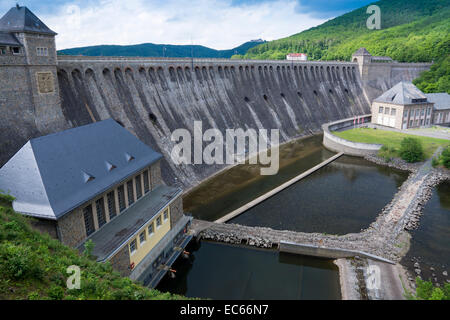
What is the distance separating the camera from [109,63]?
41.8 m

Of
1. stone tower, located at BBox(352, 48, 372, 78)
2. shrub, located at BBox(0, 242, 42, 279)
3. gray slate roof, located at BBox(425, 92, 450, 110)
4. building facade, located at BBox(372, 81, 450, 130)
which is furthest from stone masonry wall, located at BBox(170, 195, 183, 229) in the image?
stone tower, located at BBox(352, 48, 372, 78)

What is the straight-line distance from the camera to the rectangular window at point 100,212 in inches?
880

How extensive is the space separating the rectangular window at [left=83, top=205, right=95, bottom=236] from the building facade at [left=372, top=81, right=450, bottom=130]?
65.2m

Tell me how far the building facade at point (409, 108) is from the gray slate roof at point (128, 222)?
189 feet

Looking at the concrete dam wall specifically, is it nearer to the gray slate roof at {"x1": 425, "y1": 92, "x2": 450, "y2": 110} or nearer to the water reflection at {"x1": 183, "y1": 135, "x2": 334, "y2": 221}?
the water reflection at {"x1": 183, "y1": 135, "x2": 334, "y2": 221}

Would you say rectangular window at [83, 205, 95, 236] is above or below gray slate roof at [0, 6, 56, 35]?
below

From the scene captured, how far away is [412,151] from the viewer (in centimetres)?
5178

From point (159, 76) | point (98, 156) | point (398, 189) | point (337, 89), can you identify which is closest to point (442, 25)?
point (337, 89)

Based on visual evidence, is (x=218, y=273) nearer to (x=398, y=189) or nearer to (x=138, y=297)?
(x=138, y=297)

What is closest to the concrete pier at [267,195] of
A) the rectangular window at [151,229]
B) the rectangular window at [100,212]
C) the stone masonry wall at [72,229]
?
the rectangular window at [151,229]

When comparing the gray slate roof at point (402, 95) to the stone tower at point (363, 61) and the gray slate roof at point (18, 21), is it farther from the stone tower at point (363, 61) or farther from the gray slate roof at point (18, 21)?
the gray slate roof at point (18, 21)

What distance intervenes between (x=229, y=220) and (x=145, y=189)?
10.1 metres

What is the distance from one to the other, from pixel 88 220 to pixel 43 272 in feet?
30.4

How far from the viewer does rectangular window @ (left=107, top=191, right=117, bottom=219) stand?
23.4 meters
